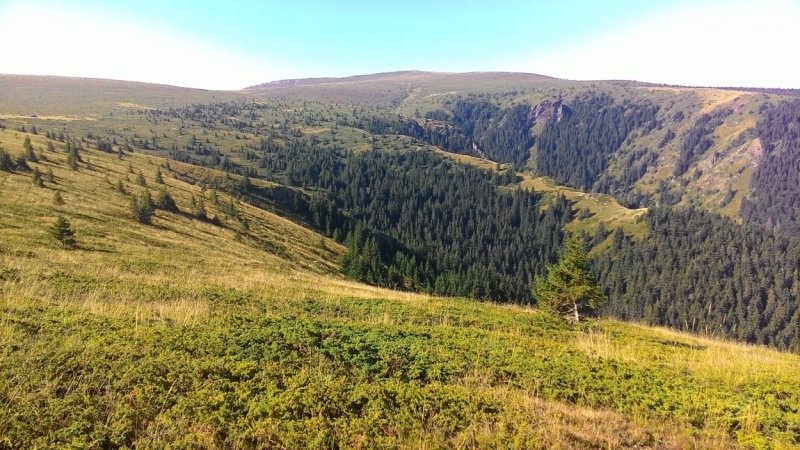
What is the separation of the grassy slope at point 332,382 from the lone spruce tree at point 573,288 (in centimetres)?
596

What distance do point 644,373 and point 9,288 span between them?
19.5 meters

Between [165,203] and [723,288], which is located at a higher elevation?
[165,203]

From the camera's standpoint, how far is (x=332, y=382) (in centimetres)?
729

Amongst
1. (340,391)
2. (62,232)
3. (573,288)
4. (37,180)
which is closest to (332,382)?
(340,391)

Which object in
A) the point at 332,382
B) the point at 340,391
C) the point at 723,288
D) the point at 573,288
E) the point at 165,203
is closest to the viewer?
the point at 340,391

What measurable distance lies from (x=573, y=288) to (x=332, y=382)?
1814cm

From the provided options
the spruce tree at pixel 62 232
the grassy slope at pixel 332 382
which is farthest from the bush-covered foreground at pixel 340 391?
the spruce tree at pixel 62 232

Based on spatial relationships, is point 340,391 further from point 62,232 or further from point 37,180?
point 37,180

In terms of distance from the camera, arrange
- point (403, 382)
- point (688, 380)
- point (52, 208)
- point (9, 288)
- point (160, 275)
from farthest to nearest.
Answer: point (52, 208) < point (160, 275) < point (9, 288) < point (688, 380) < point (403, 382)

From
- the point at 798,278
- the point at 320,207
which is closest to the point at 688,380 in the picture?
the point at 320,207

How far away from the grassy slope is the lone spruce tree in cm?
596

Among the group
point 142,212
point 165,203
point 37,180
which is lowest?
point 165,203

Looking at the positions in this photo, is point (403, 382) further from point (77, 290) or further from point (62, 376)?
point (77, 290)

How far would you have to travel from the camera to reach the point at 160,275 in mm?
21344
